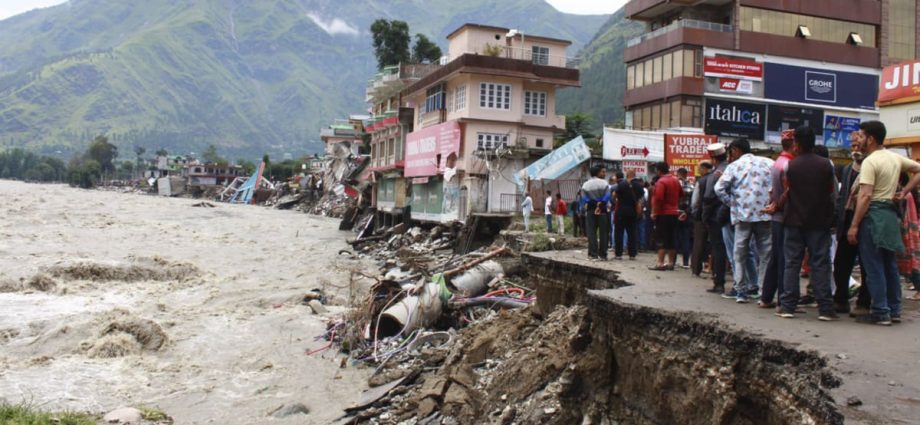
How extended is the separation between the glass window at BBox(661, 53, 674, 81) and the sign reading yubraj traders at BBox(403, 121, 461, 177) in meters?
11.2

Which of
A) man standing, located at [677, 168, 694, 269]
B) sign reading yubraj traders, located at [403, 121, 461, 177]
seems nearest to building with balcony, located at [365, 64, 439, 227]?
sign reading yubraj traders, located at [403, 121, 461, 177]

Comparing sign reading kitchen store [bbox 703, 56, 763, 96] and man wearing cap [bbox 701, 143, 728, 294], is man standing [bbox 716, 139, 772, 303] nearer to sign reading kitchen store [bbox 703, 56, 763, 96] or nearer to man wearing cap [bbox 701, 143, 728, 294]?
man wearing cap [bbox 701, 143, 728, 294]

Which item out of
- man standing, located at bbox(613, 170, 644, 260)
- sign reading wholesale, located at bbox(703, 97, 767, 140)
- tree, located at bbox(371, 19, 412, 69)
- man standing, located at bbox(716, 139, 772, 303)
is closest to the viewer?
man standing, located at bbox(716, 139, 772, 303)

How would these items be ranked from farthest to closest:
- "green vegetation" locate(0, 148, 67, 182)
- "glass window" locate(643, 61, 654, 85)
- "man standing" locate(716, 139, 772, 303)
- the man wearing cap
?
"green vegetation" locate(0, 148, 67, 182), "glass window" locate(643, 61, 654, 85), the man wearing cap, "man standing" locate(716, 139, 772, 303)

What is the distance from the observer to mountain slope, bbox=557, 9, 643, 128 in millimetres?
89875

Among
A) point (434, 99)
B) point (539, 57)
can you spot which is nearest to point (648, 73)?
point (539, 57)

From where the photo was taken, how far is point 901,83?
51.3ft

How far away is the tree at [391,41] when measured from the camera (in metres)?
58.3

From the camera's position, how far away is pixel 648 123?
35250mm

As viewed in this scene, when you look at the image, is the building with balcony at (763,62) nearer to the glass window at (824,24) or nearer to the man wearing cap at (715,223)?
the glass window at (824,24)

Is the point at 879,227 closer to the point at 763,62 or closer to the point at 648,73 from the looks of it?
the point at 648,73

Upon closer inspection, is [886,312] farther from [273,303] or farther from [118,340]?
[273,303]

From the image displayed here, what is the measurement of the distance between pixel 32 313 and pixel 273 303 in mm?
5911

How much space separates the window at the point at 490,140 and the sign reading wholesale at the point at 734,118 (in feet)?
33.4
